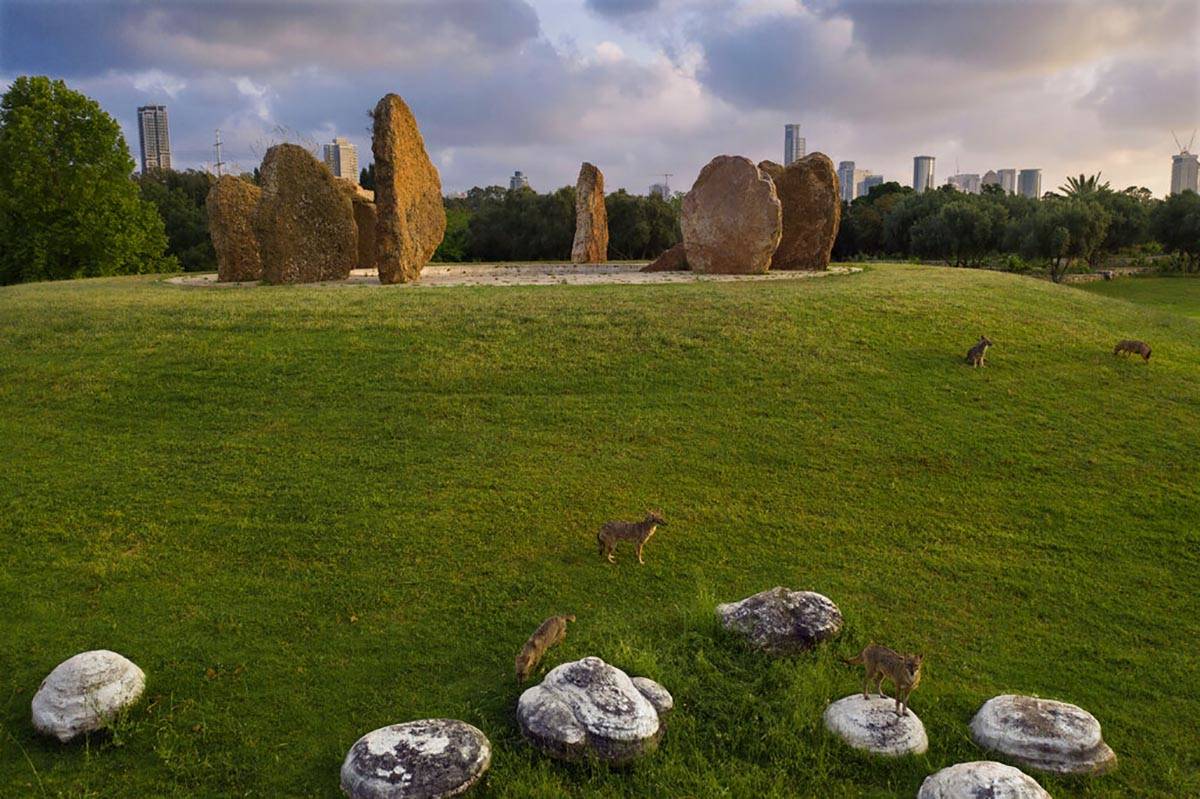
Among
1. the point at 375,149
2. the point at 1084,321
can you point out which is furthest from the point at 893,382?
the point at 375,149

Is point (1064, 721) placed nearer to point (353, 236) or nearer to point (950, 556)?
point (950, 556)

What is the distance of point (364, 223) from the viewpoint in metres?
27.8

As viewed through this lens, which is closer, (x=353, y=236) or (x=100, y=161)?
(x=353, y=236)

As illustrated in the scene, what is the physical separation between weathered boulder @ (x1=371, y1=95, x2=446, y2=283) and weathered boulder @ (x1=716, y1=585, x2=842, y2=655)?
16.4 meters

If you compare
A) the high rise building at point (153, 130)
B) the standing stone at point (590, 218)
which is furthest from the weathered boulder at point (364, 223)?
the high rise building at point (153, 130)

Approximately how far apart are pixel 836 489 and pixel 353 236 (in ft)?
54.7

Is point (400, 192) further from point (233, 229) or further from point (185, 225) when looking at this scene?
point (185, 225)

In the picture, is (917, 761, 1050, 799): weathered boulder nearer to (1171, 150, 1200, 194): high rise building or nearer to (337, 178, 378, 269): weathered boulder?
(337, 178, 378, 269): weathered boulder

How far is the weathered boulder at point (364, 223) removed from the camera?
2712cm

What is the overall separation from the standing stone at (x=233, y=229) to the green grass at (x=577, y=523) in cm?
769

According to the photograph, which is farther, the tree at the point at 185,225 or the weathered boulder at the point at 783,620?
the tree at the point at 185,225

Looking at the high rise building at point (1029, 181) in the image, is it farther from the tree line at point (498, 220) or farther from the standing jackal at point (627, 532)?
the standing jackal at point (627, 532)

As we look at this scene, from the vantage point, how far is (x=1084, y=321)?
56.7 ft

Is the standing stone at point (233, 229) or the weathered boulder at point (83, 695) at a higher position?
the standing stone at point (233, 229)
